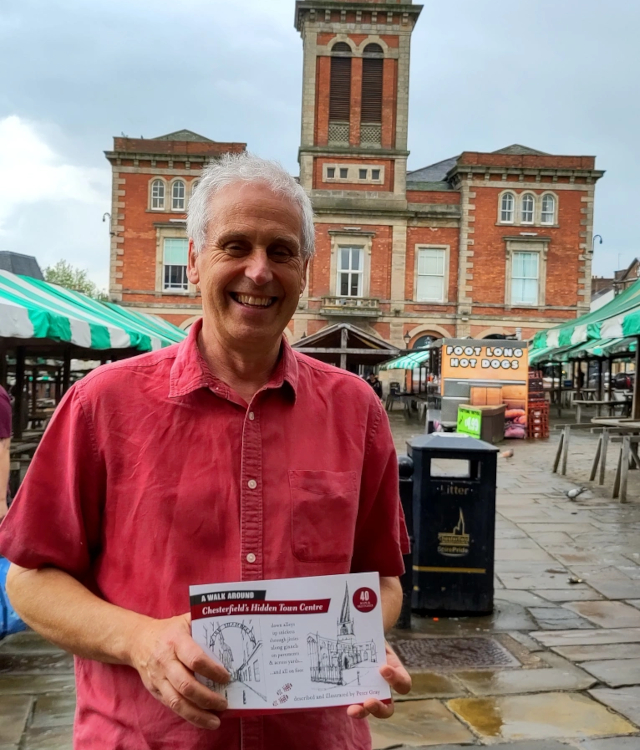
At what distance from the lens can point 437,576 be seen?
5207mm

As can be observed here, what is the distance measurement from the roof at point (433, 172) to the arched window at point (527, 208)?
7799 millimetres

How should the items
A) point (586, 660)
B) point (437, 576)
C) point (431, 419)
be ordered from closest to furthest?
point (586, 660) < point (437, 576) < point (431, 419)

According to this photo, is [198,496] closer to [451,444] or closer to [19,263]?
[451,444]

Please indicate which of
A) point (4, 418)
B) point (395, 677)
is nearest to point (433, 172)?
point (4, 418)

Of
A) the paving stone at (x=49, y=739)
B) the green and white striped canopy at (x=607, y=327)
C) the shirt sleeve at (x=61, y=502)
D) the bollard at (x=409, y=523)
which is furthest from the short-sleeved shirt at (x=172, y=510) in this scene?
the green and white striped canopy at (x=607, y=327)

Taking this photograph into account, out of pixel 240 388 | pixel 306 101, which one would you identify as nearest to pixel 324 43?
pixel 306 101

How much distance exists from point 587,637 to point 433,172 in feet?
135

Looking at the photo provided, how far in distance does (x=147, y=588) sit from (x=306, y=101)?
36144 millimetres

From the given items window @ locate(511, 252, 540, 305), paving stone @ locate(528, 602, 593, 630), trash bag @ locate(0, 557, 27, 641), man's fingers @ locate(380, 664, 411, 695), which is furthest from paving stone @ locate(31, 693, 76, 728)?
window @ locate(511, 252, 540, 305)

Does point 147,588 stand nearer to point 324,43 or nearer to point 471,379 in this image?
point 471,379

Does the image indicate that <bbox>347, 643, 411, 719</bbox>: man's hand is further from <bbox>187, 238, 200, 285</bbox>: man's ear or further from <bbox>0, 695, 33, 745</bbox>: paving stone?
<bbox>0, 695, 33, 745</bbox>: paving stone

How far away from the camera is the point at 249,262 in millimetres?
1698

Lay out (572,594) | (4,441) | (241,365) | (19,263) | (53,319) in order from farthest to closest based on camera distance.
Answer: (19,263) < (53,319) < (572,594) < (4,441) < (241,365)

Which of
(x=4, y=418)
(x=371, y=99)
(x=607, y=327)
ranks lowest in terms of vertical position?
(x=4, y=418)
